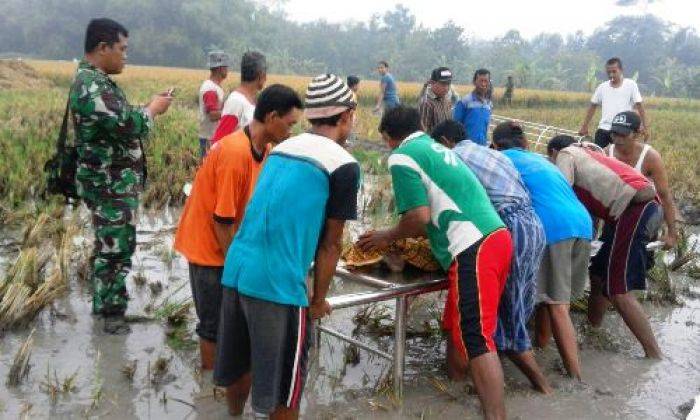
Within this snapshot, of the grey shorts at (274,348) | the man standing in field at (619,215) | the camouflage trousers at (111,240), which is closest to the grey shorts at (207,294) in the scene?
the grey shorts at (274,348)

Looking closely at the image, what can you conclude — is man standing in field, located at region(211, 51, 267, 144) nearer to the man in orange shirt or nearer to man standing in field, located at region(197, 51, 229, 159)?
man standing in field, located at region(197, 51, 229, 159)

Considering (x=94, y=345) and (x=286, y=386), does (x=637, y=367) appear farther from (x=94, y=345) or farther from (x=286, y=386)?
(x=94, y=345)

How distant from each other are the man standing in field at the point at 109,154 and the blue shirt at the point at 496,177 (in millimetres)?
1856

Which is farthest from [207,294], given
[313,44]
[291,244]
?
[313,44]

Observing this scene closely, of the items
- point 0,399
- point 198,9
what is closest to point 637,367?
point 0,399

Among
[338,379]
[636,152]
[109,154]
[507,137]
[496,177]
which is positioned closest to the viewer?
[496,177]

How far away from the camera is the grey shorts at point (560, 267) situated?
3.87m

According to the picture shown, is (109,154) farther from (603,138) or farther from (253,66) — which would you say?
(603,138)

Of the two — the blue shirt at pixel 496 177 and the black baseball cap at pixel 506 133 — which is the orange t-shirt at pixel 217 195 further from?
the black baseball cap at pixel 506 133

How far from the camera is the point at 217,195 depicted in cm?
319

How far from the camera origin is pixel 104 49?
3.80 metres

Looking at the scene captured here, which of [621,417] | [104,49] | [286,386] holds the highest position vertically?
[104,49]

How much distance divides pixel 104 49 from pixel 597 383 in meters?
3.43

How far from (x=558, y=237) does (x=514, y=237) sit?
0.50 meters
